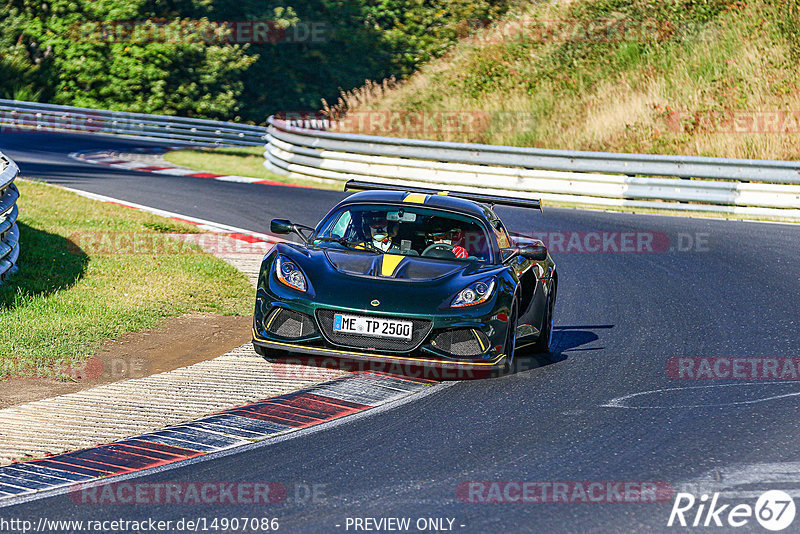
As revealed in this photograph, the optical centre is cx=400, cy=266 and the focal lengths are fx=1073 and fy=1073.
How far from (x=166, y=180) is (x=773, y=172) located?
11.4 meters

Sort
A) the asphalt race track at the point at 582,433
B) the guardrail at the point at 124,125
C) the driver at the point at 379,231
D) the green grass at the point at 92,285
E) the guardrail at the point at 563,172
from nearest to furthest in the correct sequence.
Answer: the asphalt race track at the point at 582,433 < the green grass at the point at 92,285 < the driver at the point at 379,231 < the guardrail at the point at 563,172 < the guardrail at the point at 124,125

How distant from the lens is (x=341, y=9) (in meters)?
48.9

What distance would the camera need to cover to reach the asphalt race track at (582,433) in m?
5.17

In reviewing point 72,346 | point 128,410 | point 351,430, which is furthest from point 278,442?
point 72,346

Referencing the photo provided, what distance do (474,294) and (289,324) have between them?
1.38 meters

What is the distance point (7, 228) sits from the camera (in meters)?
10.9

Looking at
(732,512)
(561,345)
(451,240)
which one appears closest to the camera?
(732,512)

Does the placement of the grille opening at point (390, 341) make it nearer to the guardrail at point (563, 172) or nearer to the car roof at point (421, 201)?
the car roof at point (421, 201)

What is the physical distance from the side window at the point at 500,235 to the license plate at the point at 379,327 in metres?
1.69

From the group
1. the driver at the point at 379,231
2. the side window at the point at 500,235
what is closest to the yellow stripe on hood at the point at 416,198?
the driver at the point at 379,231

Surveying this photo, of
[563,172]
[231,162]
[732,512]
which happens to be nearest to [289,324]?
[732,512]

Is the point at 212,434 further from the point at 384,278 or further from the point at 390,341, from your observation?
the point at 384,278

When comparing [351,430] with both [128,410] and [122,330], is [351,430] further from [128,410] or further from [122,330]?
[122,330]

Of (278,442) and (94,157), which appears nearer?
(278,442)
